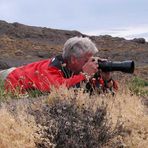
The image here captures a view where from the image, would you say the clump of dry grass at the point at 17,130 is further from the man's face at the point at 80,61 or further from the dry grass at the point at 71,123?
the man's face at the point at 80,61

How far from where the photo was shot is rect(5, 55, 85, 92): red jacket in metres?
7.58

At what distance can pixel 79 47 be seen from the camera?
791 centimetres

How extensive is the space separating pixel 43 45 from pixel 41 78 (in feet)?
128

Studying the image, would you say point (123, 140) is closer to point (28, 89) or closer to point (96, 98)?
point (96, 98)

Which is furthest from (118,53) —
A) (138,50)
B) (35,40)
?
(35,40)

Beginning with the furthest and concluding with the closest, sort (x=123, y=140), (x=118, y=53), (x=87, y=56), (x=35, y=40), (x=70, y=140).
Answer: (x=35, y=40) → (x=118, y=53) → (x=87, y=56) → (x=123, y=140) → (x=70, y=140)

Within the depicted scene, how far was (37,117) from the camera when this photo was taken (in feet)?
20.0

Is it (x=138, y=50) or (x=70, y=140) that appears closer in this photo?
(x=70, y=140)

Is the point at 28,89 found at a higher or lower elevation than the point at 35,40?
higher

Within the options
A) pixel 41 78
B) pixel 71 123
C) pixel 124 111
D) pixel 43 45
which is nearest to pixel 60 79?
pixel 41 78

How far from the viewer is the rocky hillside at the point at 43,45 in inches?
1598

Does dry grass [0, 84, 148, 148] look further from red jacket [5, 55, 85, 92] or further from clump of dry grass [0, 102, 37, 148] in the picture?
red jacket [5, 55, 85, 92]

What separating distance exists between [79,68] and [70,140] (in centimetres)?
212

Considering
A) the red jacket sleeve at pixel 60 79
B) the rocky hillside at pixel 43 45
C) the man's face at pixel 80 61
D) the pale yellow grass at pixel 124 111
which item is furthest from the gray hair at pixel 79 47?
the rocky hillside at pixel 43 45
